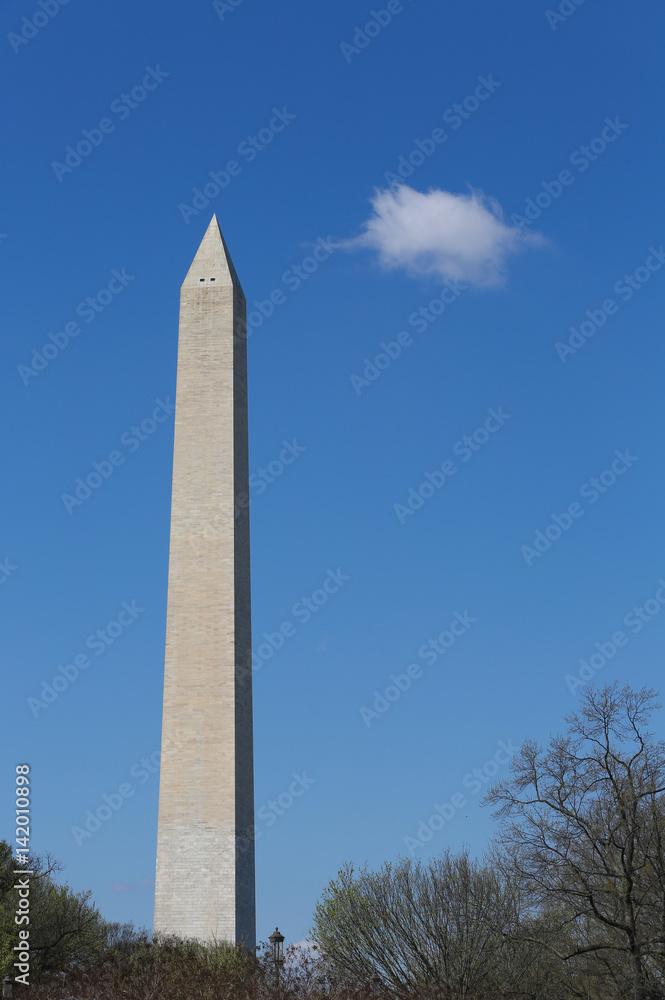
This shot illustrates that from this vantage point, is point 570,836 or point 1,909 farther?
point 1,909

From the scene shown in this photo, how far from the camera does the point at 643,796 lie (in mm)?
28844

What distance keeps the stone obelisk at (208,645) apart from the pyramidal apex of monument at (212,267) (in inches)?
3.0

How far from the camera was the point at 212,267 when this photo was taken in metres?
38.5

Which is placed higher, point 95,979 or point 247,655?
point 247,655

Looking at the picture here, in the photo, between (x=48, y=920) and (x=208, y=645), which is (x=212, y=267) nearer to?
(x=208, y=645)

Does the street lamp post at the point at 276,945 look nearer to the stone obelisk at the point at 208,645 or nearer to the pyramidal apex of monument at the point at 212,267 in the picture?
the stone obelisk at the point at 208,645

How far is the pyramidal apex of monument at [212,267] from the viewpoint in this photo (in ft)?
125

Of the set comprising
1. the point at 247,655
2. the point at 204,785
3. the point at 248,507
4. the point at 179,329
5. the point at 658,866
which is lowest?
the point at 658,866

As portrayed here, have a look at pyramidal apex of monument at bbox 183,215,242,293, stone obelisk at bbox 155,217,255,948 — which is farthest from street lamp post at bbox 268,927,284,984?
pyramidal apex of monument at bbox 183,215,242,293

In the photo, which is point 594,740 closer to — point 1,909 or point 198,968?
point 198,968

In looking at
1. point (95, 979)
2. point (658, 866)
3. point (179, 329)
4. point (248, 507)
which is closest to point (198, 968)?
point (95, 979)

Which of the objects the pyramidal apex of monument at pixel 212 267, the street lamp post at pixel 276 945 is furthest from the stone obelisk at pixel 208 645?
the street lamp post at pixel 276 945

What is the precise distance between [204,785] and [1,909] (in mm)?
9170

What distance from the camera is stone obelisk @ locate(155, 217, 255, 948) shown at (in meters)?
31.7
